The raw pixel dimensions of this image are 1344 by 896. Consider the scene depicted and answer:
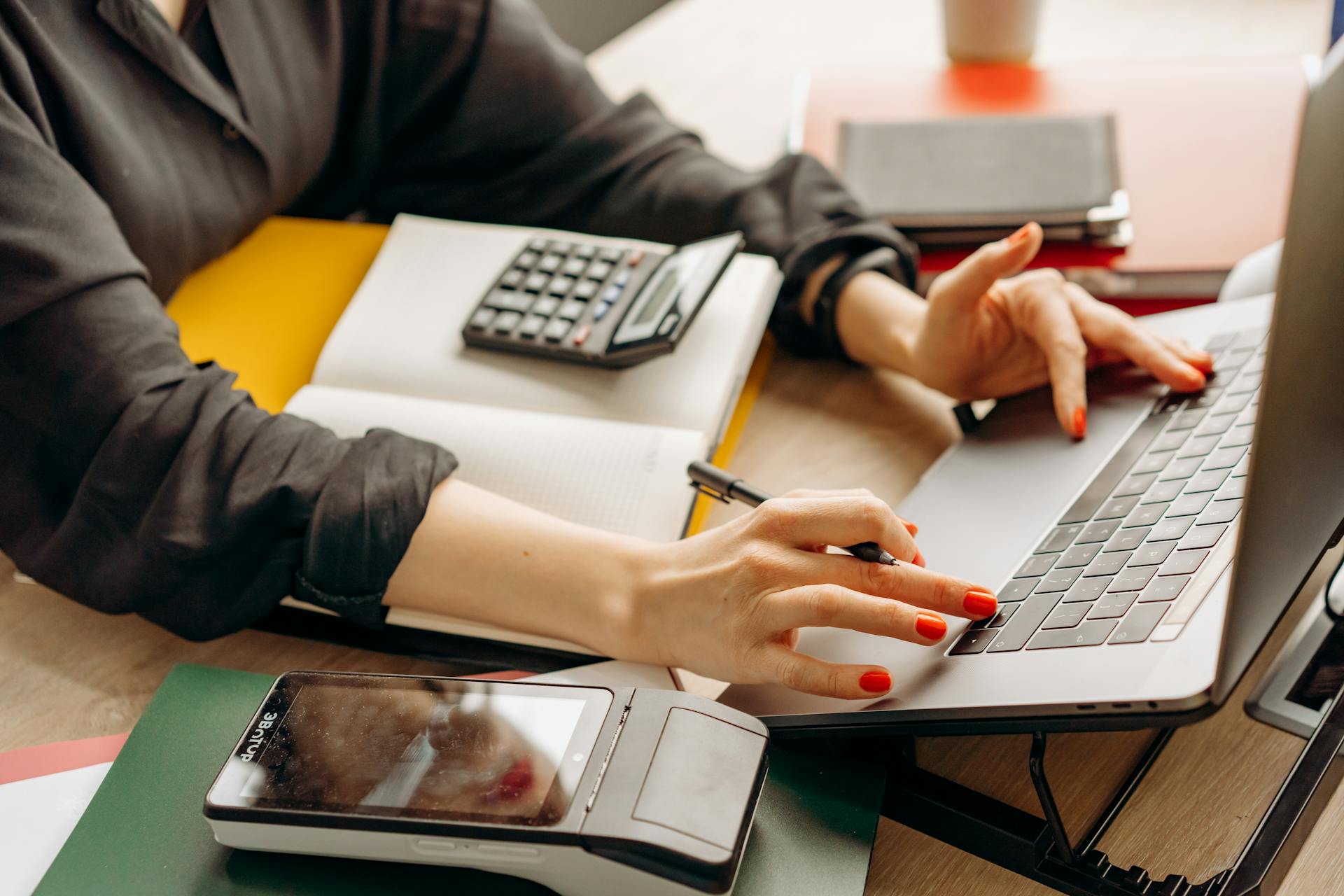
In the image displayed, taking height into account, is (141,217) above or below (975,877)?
above

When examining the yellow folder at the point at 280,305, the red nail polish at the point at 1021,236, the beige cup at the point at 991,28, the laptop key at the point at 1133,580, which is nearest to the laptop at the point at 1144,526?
the laptop key at the point at 1133,580

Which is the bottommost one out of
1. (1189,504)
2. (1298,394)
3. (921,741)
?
(921,741)

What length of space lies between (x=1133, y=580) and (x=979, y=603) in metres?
0.07

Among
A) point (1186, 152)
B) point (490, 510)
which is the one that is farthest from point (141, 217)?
point (1186, 152)

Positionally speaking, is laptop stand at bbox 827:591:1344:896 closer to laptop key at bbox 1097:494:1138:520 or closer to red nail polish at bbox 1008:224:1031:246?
laptop key at bbox 1097:494:1138:520

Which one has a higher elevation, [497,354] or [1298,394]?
[1298,394]

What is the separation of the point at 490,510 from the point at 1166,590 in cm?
36

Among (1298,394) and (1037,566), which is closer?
(1298,394)

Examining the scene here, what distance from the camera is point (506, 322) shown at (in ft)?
2.45

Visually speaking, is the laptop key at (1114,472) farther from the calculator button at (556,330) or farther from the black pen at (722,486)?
the calculator button at (556,330)

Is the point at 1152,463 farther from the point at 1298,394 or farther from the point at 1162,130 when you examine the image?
the point at 1162,130

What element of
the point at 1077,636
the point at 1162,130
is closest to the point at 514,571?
the point at 1077,636

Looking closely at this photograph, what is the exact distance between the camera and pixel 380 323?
30.6 inches

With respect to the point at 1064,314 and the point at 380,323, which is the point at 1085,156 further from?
the point at 380,323
